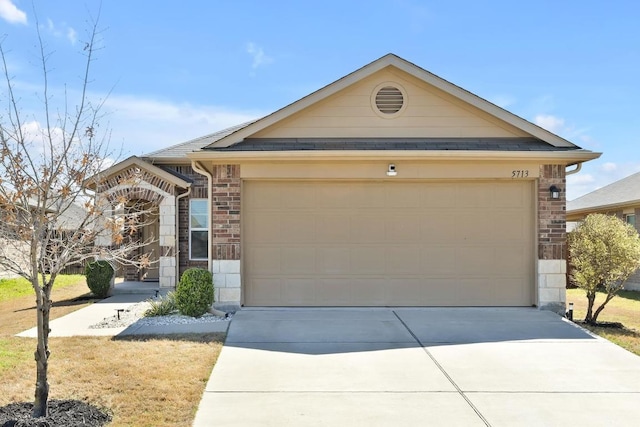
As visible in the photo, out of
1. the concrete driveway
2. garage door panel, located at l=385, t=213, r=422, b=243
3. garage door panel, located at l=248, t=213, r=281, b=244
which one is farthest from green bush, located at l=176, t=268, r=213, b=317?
garage door panel, located at l=385, t=213, r=422, b=243

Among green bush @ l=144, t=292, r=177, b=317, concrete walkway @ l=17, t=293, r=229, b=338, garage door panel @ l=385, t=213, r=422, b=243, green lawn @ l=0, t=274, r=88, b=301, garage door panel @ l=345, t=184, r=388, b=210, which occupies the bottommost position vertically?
green lawn @ l=0, t=274, r=88, b=301

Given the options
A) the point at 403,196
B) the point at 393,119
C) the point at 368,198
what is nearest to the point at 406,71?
the point at 393,119

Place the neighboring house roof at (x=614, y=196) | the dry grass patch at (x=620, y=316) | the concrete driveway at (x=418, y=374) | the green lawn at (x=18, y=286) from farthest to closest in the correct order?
the neighboring house roof at (x=614, y=196)
the green lawn at (x=18, y=286)
the dry grass patch at (x=620, y=316)
the concrete driveway at (x=418, y=374)

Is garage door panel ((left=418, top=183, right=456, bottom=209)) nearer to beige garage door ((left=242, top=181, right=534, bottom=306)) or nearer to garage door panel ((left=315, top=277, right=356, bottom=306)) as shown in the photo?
beige garage door ((left=242, top=181, right=534, bottom=306))

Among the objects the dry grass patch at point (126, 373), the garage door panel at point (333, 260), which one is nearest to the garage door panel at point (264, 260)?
the garage door panel at point (333, 260)

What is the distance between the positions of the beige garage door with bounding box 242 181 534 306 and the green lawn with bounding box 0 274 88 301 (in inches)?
372

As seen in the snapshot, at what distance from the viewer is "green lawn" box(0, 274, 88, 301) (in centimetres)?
1506

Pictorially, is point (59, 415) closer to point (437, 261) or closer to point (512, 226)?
point (437, 261)

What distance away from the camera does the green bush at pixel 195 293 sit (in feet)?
30.0

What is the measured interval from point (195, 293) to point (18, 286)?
11039 mm

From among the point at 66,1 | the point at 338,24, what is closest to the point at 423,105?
the point at 338,24

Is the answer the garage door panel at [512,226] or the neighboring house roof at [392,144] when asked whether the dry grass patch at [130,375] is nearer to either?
the neighboring house roof at [392,144]

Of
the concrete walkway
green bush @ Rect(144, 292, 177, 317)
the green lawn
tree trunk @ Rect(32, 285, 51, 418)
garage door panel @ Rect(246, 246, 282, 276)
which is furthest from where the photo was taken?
the green lawn

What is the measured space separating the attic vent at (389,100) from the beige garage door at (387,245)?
161cm
